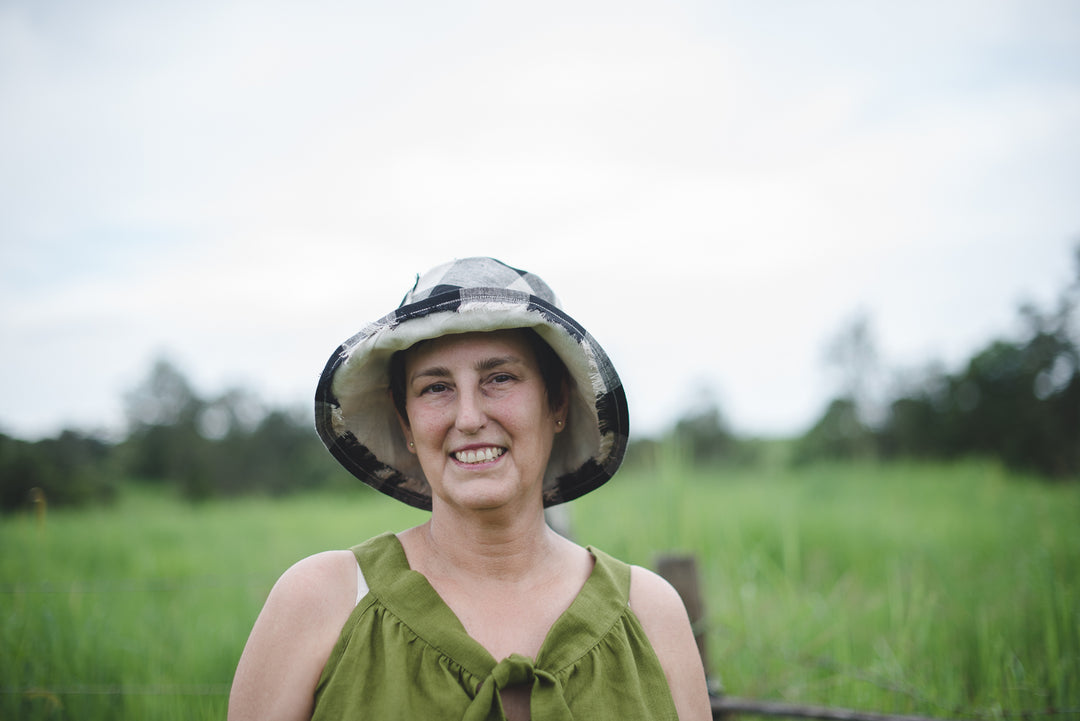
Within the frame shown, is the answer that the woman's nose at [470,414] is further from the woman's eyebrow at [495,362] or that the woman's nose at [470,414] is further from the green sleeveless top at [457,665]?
the green sleeveless top at [457,665]

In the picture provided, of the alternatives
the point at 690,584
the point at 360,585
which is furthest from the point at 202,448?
the point at 360,585

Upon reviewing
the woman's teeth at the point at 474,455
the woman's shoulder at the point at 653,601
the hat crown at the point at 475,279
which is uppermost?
the hat crown at the point at 475,279

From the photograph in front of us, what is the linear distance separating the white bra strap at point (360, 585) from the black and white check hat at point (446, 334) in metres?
0.36

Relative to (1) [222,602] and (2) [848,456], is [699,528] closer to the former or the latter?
(1) [222,602]

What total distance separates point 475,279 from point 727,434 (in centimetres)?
1892

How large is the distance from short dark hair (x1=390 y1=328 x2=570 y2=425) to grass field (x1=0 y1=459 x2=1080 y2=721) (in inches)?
64.2

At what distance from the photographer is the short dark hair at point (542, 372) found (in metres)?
1.73

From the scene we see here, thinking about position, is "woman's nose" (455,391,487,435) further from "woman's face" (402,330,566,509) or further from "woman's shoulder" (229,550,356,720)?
"woman's shoulder" (229,550,356,720)

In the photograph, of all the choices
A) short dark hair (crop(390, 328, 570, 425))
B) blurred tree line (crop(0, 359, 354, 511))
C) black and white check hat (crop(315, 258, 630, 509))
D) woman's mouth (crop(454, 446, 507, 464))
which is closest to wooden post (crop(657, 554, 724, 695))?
black and white check hat (crop(315, 258, 630, 509))

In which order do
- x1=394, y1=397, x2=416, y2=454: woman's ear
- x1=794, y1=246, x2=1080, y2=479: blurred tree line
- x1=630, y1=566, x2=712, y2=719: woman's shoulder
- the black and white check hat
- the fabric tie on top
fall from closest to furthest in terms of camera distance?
the fabric tie on top, the black and white check hat, x1=630, y1=566, x2=712, y2=719: woman's shoulder, x1=394, y1=397, x2=416, y2=454: woman's ear, x1=794, y1=246, x2=1080, y2=479: blurred tree line

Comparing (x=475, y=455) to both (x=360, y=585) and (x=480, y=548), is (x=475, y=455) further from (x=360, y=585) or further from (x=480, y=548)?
(x=360, y=585)

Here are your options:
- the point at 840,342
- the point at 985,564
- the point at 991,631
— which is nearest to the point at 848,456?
the point at 840,342

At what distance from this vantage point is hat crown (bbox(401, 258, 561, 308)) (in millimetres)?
1598

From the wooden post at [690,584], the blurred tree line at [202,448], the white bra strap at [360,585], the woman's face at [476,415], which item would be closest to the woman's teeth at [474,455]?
the woman's face at [476,415]
